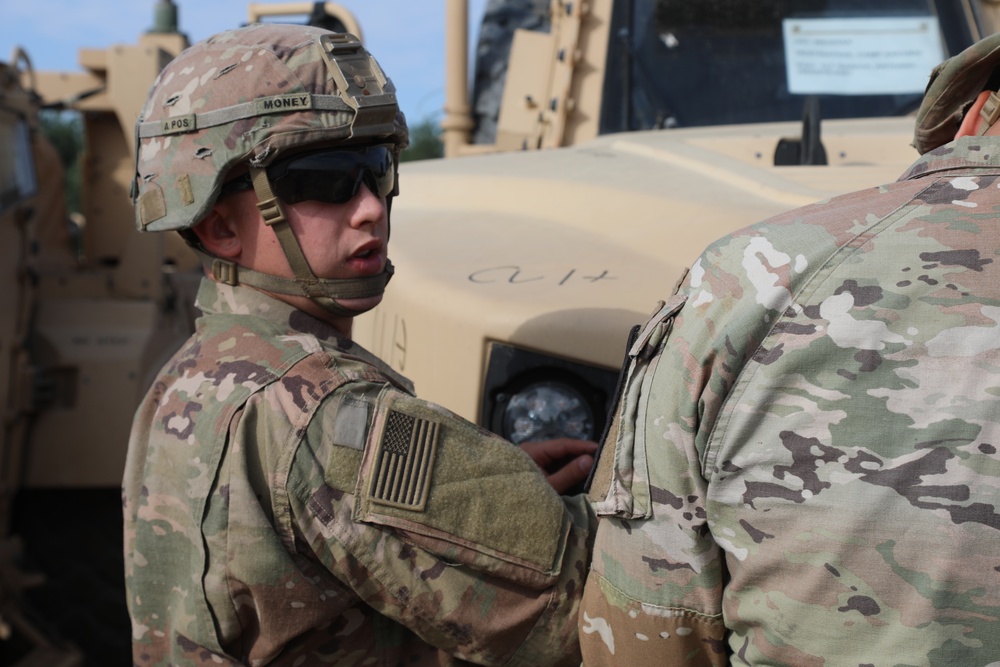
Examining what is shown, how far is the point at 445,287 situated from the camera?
210 cm

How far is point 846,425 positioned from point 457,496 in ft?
1.76

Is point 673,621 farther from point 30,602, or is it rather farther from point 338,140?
point 30,602

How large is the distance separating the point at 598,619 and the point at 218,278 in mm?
812

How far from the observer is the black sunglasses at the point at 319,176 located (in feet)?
5.57

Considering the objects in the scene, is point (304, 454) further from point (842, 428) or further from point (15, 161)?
point (15, 161)

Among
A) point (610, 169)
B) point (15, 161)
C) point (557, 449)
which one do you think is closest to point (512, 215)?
point (610, 169)

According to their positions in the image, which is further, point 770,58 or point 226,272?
point 770,58

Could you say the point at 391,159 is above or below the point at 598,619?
above

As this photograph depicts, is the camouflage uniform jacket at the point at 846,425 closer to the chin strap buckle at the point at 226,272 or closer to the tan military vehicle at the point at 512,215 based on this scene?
the tan military vehicle at the point at 512,215

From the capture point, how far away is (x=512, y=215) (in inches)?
102

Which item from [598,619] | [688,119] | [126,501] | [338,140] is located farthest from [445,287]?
[688,119]

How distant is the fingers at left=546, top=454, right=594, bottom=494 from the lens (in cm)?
178

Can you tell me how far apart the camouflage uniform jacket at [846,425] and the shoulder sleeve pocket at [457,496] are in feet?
0.81

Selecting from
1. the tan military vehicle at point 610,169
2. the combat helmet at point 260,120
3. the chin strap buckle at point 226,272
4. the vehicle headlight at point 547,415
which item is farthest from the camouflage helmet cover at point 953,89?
the chin strap buckle at point 226,272
